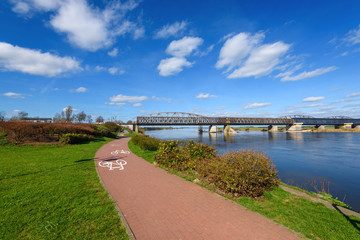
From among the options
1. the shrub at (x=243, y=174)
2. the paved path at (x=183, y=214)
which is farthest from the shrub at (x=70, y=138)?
the shrub at (x=243, y=174)

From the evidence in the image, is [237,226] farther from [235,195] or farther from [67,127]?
[67,127]

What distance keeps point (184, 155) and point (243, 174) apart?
4046 millimetres

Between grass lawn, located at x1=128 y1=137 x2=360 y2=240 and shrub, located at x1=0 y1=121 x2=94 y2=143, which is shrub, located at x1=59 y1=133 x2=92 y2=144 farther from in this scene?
grass lawn, located at x1=128 y1=137 x2=360 y2=240

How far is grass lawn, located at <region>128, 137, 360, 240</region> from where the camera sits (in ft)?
12.2

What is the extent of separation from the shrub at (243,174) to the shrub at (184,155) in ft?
5.22

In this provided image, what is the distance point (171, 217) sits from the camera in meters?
4.34

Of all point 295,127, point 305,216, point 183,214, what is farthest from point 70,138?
point 295,127

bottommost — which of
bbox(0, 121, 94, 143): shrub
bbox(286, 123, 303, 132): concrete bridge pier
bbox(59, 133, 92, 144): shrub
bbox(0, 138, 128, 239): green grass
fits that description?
bbox(286, 123, 303, 132): concrete bridge pier

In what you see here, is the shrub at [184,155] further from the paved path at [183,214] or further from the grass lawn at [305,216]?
the grass lawn at [305,216]

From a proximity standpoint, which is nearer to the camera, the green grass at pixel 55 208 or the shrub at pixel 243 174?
the green grass at pixel 55 208

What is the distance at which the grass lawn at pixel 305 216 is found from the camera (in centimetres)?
371

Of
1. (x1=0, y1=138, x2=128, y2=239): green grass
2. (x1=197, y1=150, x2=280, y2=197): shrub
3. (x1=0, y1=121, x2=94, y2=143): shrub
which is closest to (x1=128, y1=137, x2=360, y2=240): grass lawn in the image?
(x1=197, y1=150, x2=280, y2=197): shrub

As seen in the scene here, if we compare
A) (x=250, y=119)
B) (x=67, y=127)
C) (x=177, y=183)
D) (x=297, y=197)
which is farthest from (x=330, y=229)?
(x=250, y=119)

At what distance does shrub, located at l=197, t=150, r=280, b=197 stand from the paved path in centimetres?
63
